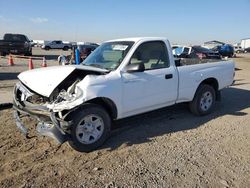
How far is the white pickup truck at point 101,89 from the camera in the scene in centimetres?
481

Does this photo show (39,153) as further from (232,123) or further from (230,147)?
(232,123)

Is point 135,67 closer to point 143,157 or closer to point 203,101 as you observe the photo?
point 143,157

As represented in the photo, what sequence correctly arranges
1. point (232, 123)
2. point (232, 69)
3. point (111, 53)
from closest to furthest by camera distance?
point (111, 53), point (232, 123), point (232, 69)

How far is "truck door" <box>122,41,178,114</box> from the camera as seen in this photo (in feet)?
17.9

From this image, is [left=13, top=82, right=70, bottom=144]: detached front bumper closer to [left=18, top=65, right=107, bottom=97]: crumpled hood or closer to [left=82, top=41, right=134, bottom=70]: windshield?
[left=18, top=65, right=107, bottom=97]: crumpled hood

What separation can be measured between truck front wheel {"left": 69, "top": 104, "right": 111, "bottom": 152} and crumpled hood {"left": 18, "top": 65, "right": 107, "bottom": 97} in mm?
631

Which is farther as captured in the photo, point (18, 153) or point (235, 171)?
point (18, 153)

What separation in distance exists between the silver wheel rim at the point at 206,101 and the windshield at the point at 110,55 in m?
2.36

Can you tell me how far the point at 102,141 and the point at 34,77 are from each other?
168cm

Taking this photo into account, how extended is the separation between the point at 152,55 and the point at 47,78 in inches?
85.8

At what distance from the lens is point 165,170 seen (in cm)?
437

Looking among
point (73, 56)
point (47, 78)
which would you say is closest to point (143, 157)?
point (47, 78)

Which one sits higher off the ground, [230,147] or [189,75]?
[189,75]

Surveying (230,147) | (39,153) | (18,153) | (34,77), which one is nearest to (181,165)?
Answer: (230,147)
